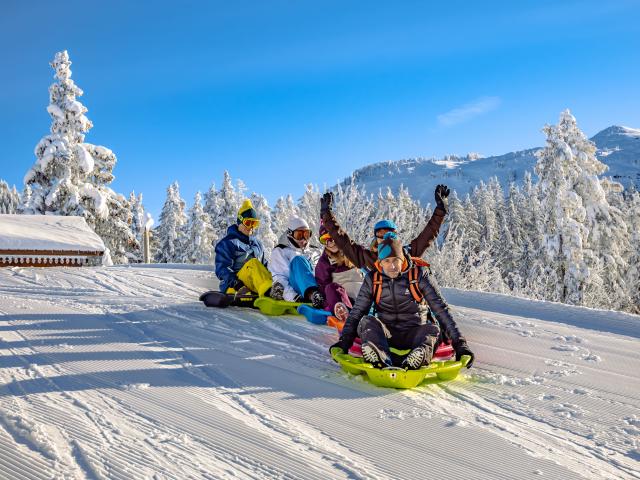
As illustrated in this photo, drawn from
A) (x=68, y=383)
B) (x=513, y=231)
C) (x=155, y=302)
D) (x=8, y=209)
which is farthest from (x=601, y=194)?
(x=8, y=209)

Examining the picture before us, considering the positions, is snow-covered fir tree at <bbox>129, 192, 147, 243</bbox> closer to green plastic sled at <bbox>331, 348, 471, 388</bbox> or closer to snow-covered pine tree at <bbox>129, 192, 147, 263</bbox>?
snow-covered pine tree at <bbox>129, 192, 147, 263</bbox>

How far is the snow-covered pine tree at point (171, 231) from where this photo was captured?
45.3 meters

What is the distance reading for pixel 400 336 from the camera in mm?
5434

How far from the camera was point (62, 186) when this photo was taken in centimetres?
2364

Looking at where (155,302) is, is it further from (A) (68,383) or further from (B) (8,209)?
(B) (8,209)

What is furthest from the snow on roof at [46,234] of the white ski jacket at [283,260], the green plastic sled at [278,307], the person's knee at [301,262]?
the person's knee at [301,262]

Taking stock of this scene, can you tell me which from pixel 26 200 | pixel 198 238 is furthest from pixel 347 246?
Result: pixel 198 238

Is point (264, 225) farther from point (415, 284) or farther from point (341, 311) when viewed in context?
point (415, 284)

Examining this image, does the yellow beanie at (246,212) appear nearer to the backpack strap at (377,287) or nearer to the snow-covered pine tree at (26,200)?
the backpack strap at (377,287)

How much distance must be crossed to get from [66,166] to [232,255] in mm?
17462

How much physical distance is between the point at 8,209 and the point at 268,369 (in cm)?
10367

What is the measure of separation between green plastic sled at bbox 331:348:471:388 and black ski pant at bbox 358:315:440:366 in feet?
0.46

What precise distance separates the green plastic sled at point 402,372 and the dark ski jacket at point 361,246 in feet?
7.69

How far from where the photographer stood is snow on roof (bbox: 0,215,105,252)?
17672mm
